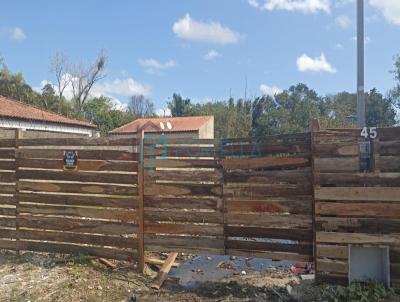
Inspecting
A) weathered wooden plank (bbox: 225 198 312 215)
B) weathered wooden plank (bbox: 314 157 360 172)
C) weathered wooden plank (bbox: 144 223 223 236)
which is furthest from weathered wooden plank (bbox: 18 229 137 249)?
weathered wooden plank (bbox: 314 157 360 172)

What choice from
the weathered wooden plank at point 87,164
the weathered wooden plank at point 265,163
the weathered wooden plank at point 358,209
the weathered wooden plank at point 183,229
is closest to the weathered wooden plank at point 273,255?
the weathered wooden plank at point 183,229

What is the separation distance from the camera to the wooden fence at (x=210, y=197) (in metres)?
4.86

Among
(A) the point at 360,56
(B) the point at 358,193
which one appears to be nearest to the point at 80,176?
(B) the point at 358,193

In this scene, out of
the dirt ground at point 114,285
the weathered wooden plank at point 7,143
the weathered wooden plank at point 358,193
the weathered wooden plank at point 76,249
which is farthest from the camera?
the weathered wooden plank at point 7,143

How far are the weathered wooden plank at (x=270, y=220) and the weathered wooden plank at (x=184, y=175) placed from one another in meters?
0.54

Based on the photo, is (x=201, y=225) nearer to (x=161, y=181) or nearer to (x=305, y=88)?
(x=161, y=181)

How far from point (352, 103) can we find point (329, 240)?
49783 mm

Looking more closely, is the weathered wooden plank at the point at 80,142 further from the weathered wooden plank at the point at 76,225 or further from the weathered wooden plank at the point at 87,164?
the weathered wooden plank at the point at 76,225

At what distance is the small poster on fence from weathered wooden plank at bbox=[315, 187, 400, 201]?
3461 mm

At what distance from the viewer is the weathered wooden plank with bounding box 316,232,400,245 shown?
4.78 metres

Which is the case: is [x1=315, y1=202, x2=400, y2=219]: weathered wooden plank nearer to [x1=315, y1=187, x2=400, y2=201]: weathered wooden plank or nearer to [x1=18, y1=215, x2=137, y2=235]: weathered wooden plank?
[x1=315, y1=187, x2=400, y2=201]: weathered wooden plank

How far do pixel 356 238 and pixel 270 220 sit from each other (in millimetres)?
1038

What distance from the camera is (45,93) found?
49.3m

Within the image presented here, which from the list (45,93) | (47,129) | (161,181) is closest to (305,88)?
(45,93)
